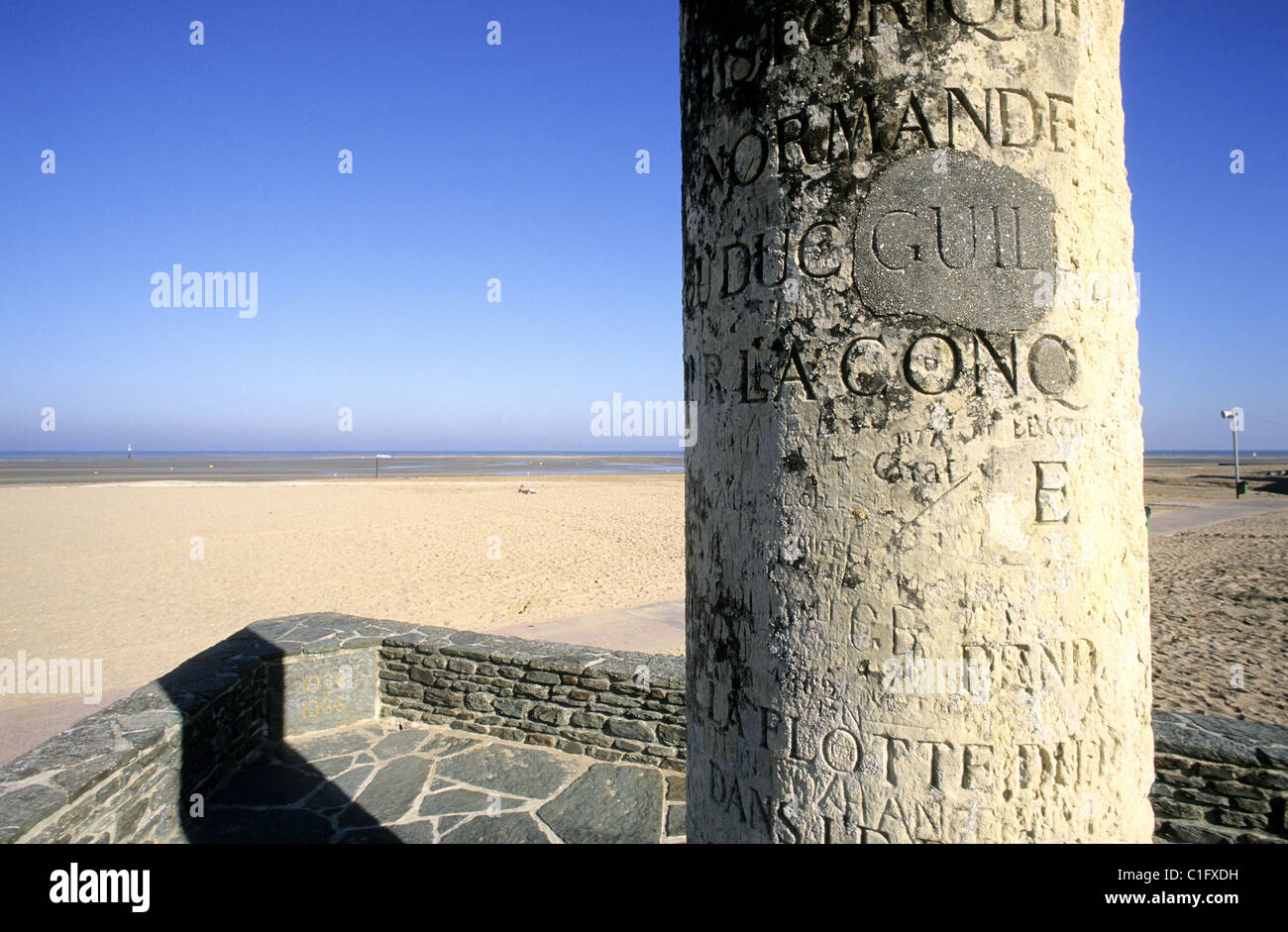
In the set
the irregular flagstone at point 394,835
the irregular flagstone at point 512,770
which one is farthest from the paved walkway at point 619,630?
the irregular flagstone at point 394,835

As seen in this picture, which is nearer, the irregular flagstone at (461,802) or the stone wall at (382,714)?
the stone wall at (382,714)

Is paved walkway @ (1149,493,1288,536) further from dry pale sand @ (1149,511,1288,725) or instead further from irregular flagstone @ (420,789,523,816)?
irregular flagstone @ (420,789,523,816)

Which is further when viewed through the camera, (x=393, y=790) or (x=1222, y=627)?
(x=1222, y=627)

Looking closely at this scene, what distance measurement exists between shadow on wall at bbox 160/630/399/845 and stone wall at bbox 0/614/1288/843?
0.02 metres

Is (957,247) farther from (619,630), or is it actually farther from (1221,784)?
(619,630)

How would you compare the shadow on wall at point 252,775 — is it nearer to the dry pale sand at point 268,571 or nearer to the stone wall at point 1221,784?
the dry pale sand at point 268,571

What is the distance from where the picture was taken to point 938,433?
133 cm

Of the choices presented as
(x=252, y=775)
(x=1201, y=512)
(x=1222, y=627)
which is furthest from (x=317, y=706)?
(x=1201, y=512)

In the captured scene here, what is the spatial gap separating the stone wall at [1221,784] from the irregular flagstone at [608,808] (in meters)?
2.52

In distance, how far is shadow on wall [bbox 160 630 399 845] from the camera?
12.4ft

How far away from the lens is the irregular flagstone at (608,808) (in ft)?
12.4

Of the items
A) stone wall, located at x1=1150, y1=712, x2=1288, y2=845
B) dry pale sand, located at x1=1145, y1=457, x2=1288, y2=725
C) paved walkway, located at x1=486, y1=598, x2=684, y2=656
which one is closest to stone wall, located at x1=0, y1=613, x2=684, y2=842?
paved walkway, located at x1=486, y1=598, x2=684, y2=656

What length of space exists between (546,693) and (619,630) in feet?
10.3
